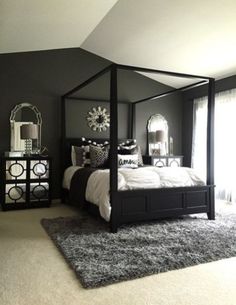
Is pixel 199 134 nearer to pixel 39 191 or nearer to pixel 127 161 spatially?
pixel 127 161

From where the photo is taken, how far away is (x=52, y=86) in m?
5.28

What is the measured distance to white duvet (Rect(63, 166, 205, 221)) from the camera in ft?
11.4

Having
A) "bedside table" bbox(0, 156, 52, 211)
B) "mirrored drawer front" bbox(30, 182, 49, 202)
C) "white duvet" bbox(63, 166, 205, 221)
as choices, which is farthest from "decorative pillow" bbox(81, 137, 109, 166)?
"white duvet" bbox(63, 166, 205, 221)

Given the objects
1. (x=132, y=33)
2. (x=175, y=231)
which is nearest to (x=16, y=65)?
(x=132, y=33)

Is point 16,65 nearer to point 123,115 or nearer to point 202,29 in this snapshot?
point 123,115

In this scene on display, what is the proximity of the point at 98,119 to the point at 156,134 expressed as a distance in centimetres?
128

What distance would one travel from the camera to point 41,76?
5.19 m

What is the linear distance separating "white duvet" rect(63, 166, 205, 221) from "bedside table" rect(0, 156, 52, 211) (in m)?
1.15

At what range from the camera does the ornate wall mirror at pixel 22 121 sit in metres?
4.93

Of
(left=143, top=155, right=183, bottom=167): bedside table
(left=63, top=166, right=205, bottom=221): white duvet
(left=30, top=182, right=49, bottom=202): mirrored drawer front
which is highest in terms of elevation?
(left=143, top=155, right=183, bottom=167): bedside table

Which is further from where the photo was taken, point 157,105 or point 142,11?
point 157,105

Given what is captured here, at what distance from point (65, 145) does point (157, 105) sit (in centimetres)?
235

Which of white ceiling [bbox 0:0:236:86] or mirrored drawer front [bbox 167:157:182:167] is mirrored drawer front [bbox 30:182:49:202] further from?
mirrored drawer front [bbox 167:157:182:167]

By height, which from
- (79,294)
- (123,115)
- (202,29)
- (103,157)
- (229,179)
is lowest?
(79,294)
